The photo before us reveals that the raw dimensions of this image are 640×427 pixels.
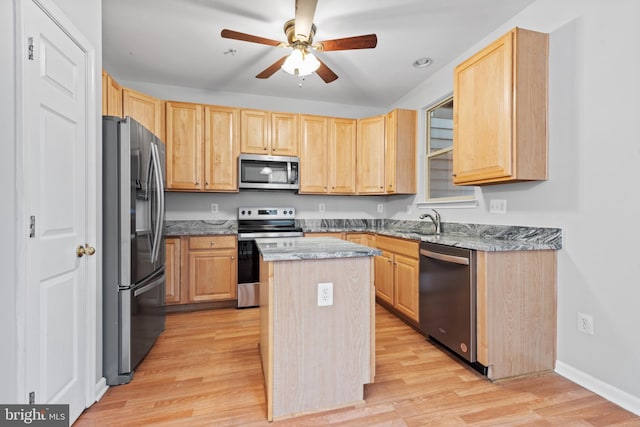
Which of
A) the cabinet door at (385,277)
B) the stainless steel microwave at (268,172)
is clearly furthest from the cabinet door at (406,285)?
the stainless steel microwave at (268,172)

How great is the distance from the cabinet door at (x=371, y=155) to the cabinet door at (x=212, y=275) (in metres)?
1.99

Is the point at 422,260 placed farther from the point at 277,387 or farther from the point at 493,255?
the point at 277,387

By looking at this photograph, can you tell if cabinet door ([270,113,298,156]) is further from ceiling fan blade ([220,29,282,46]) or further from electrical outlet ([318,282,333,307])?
electrical outlet ([318,282,333,307])

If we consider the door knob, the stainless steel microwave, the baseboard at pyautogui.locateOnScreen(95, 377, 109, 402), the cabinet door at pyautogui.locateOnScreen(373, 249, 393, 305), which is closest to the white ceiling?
the stainless steel microwave

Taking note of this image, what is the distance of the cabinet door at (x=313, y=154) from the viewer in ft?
12.8

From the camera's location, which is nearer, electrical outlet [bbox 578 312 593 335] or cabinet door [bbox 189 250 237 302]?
electrical outlet [bbox 578 312 593 335]

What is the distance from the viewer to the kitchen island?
1.52m

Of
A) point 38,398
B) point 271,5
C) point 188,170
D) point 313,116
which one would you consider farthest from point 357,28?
point 38,398

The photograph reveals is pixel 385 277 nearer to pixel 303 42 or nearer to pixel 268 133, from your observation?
pixel 268 133

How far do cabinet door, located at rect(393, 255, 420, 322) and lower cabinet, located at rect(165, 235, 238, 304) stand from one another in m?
1.83

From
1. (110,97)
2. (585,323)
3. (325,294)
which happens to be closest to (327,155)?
(110,97)

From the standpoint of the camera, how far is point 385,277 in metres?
3.28

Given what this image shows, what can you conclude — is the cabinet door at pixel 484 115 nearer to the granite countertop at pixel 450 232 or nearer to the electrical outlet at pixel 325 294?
the granite countertop at pixel 450 232

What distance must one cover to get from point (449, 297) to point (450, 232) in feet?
3.54
